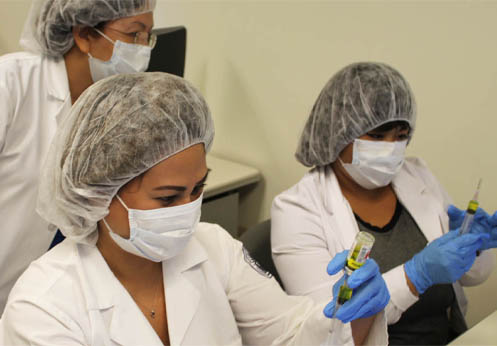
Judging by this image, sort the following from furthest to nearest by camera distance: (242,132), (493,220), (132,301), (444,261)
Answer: (242,132), (493,220), (444,261), (132,301)

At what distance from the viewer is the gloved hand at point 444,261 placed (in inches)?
52.1

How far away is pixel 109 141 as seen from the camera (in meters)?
0.95

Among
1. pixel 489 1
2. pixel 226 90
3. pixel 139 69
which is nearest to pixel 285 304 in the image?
pixel 139 69

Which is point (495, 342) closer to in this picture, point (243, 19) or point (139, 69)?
point (139, 69)

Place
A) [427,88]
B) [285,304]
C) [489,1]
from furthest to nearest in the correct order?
[427,88]
[489,1]
[285,304]

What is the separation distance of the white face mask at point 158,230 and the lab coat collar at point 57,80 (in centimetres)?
74

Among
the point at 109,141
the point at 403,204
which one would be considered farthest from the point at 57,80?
the point at 403,204

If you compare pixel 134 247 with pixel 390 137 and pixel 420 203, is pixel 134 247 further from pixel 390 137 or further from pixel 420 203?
pixel 420 203

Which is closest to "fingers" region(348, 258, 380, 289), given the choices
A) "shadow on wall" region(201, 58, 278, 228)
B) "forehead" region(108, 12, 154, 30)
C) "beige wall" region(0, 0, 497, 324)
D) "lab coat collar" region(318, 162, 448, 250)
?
"lab coat collar" region(318, 162, 448, 250)

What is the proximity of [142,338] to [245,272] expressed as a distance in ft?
1.00

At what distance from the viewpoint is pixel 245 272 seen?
121 centimetres

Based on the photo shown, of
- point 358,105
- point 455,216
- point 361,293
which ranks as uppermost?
point 358,105

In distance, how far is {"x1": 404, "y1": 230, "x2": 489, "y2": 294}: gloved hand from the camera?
1.32 metres

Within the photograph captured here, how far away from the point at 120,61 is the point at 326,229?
0.90m
